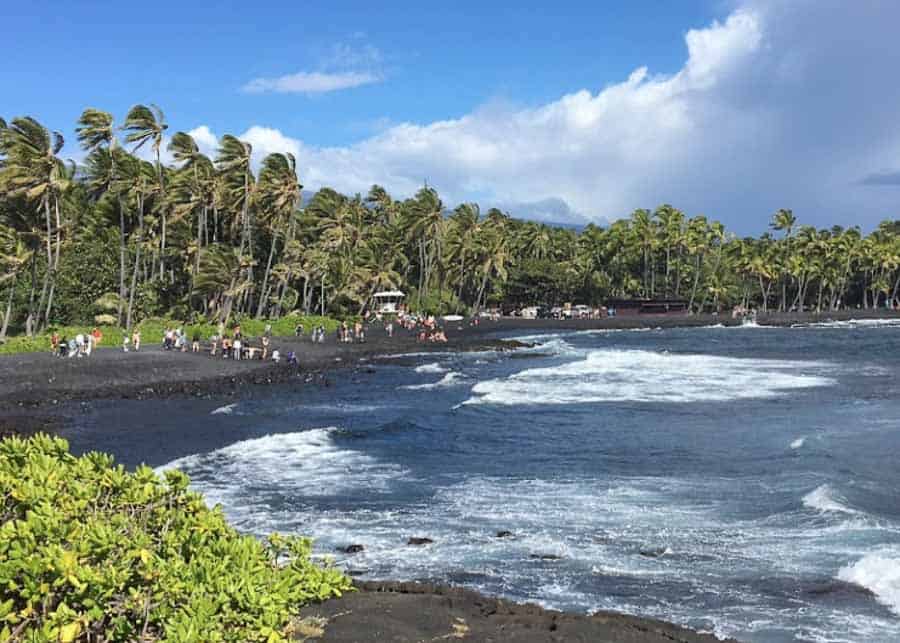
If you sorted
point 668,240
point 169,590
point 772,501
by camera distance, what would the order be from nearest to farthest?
point 169,590
point 772,501
point 668,240

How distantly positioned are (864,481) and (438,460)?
31.6 ft

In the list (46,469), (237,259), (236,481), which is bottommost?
(236,481)

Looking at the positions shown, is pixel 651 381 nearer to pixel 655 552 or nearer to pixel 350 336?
pixel 655 552

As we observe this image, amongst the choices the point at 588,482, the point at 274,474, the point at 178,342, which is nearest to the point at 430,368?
the point at 178,342

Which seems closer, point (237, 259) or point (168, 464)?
point (168, 464)

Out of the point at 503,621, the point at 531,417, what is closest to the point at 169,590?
the point at 503,621

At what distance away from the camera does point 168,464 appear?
2012 cm

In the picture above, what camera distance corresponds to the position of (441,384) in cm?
3797

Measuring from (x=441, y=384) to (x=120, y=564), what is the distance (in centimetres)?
3244

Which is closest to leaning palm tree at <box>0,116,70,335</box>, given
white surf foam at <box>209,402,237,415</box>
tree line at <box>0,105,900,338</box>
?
tree line at <box>0,105,900,338</box>

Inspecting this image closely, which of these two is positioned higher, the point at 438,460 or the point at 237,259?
the point at 237,259

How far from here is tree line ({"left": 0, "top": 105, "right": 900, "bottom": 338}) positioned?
160ft

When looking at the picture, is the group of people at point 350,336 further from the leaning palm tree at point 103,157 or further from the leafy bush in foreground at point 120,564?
the leafy bush in foreground at point 120,564

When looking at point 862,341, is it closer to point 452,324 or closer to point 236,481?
point 452,324
